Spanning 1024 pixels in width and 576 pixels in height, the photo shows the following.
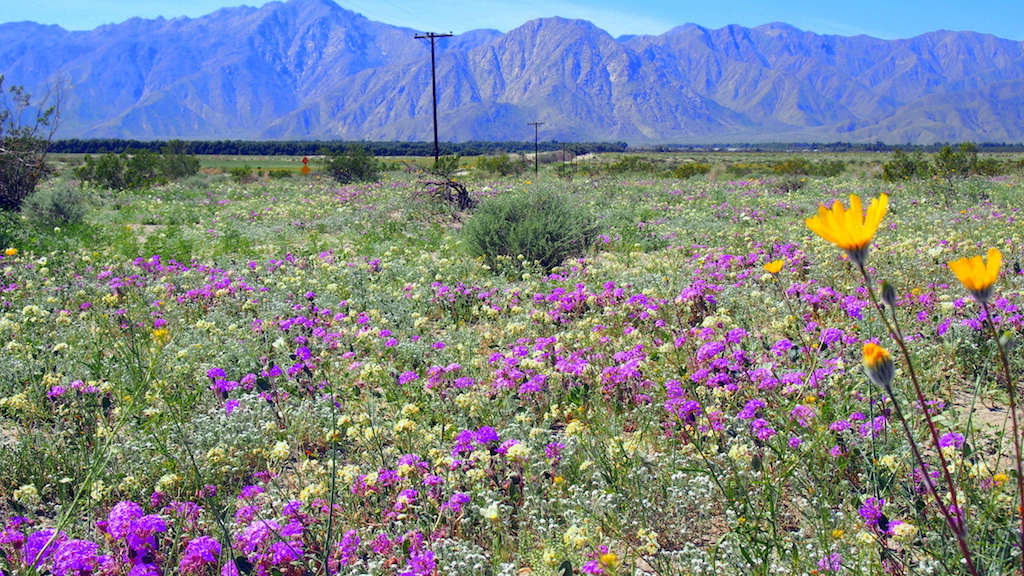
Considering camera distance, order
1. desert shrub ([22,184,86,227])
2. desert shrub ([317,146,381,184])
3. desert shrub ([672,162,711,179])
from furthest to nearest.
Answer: desert shrub ([672,162,711,179]) → desert shrub ([317,146,381,184]) → desert shrub ([22,184,86,227])

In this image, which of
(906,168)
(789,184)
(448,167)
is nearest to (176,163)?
(448,167)

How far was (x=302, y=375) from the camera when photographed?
174 inches

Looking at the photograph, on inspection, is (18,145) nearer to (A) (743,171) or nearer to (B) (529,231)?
(B) (529,231)

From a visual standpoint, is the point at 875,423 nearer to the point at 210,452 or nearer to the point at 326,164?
the point at 210,452

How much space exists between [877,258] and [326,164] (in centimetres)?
2754

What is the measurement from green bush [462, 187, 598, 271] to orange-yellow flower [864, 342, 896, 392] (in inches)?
249

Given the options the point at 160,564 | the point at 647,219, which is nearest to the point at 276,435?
the point at 160,564

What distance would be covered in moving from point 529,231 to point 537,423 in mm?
4297

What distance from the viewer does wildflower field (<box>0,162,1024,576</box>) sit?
7.16ft

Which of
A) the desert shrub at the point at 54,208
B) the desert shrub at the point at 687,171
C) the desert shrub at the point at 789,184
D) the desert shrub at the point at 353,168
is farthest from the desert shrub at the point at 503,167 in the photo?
the desert shrub at the point at 54,208

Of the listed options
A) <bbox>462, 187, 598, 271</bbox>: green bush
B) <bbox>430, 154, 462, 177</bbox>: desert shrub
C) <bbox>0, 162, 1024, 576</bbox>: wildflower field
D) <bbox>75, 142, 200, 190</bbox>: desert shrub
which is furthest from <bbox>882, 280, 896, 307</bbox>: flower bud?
<bbox>75, 142, 200, 190</bbox>: desert shrub

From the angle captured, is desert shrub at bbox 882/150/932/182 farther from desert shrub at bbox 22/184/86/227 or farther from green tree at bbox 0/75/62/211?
green tree at bbox 0/75/62/211

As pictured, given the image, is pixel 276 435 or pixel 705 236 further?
pixel 705 236

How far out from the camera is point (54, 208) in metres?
12.6
